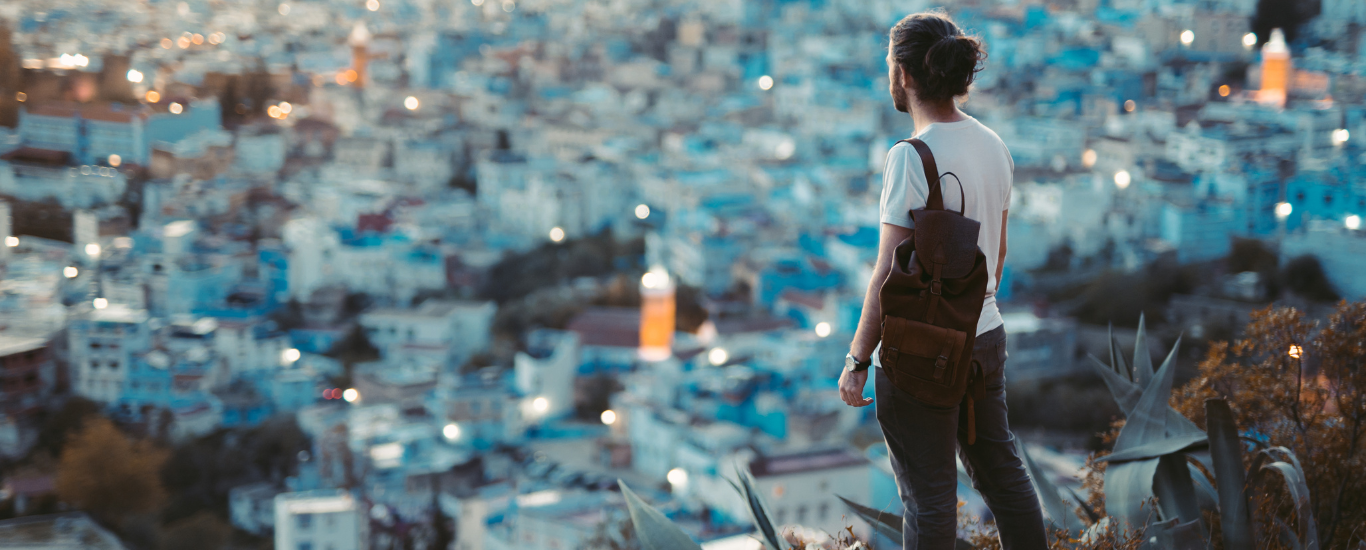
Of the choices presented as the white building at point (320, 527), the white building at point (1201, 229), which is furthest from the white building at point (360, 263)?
the white building at point (1201, 229)

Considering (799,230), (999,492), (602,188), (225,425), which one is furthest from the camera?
(602,188)

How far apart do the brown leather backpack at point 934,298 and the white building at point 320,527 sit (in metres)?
5.45

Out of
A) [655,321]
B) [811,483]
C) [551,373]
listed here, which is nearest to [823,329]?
[655,321]

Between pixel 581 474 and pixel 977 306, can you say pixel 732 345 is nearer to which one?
pixel 581 474

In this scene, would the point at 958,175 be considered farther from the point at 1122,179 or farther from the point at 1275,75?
the point at 1275,75

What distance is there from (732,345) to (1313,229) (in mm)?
5037

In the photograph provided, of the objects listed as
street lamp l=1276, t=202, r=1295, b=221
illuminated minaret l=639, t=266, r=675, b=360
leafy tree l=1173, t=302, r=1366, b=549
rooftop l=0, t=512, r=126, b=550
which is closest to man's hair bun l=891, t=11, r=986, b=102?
leafy tree l=1173, t=302, r=1366, b=549

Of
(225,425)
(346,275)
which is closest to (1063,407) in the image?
(225,425)

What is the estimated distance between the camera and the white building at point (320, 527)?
19.4ft

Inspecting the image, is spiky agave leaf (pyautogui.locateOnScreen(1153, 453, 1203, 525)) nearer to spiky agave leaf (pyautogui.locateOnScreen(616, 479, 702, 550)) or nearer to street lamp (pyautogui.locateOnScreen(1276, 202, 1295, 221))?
spiky agave leaf (pyautogui.locateOnScreen(616, 479, 702, 550))

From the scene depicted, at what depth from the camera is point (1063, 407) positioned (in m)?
8.58

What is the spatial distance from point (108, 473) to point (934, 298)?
6.23 meters

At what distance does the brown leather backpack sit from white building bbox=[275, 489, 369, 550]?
545cm

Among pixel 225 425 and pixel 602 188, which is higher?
pixel 602 188
